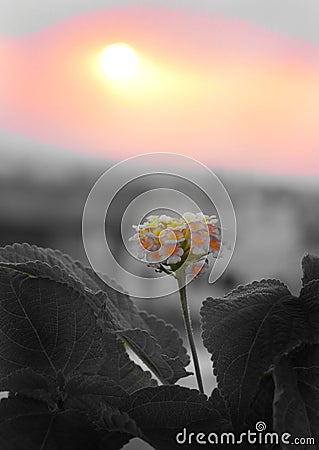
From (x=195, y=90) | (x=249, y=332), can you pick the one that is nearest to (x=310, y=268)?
(x=249, y=332)

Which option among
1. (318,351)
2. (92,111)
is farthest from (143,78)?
(318,351)

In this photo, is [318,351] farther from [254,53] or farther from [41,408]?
[254,53]

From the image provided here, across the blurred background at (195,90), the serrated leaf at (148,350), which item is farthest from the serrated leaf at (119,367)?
the blurred background at (195,90)

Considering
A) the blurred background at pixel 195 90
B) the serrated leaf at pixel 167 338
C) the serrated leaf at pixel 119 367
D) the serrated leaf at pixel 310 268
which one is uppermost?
the blurred background at pixel 195 90

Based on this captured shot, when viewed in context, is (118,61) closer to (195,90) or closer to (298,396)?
(195,90)

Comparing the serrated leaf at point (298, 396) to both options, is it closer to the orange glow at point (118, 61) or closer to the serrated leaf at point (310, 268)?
the serrated leaf at point (310, 268)

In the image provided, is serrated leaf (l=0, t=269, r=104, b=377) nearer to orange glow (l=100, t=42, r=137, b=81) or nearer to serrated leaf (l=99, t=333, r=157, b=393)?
serrated leaf (l=99, t=333, r=157, b=393)
